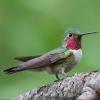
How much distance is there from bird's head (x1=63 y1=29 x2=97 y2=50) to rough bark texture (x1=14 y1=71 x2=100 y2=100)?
2.35ft

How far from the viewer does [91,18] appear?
534cm

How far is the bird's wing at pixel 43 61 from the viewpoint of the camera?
4566mm

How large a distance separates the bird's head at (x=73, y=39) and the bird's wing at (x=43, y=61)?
0.41 ft

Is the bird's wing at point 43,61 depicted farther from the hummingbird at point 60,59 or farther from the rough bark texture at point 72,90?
the rough bark texture at point 72,90

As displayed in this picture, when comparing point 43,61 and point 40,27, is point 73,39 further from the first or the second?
point 43,61

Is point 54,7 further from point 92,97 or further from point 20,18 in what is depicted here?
point 92,97

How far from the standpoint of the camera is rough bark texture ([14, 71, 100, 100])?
13.2ft

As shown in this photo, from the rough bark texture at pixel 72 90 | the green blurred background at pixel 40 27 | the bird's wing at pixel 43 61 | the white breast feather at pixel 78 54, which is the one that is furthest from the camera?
the green blurred background at pixel 40 27

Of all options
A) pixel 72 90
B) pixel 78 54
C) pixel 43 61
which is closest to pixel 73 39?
pixel 78 54

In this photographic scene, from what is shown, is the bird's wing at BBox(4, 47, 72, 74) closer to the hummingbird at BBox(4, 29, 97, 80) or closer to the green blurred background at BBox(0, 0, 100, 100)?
the hummingbird at BBox(4, 29, 97, 80)

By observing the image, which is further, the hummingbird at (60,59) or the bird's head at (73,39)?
the bird's head at (73,39)

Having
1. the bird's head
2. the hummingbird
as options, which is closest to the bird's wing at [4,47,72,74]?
the hummingbird

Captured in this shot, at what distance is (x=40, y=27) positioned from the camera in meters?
5.32

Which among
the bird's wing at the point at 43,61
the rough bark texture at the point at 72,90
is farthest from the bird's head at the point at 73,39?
the rough bark texture at the point at 72,90
